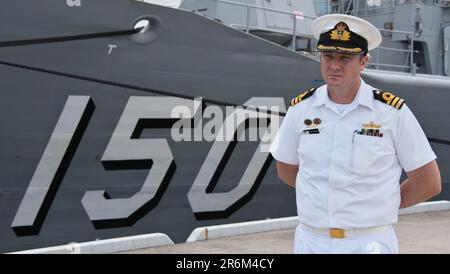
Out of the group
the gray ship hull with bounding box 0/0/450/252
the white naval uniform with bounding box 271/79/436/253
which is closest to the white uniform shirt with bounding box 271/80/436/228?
the white naval uniform with bounding box 271/79/436/253

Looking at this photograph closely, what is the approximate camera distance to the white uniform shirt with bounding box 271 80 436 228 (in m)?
2.13

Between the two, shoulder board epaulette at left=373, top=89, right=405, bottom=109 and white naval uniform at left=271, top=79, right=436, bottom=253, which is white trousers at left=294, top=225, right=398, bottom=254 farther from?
shoulder board epaulette at left=373, top=89, right=405, bottom=109

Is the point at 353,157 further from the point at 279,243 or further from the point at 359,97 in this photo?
the point at 279,243

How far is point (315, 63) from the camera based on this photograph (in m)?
7.00

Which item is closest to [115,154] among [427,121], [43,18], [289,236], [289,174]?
[43,18]

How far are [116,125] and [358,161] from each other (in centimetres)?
376

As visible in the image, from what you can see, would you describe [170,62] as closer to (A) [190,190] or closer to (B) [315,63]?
(A) [190,190]

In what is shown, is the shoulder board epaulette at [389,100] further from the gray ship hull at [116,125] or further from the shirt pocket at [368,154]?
the gray ship hull at [116,125]

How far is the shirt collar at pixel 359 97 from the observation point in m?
2.18

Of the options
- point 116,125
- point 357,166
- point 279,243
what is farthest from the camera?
point 116,125

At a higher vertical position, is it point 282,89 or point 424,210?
point 282,89

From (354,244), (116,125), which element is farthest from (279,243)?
(354,244)

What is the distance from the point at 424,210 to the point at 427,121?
4.53 ft

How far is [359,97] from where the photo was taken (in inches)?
86.2
